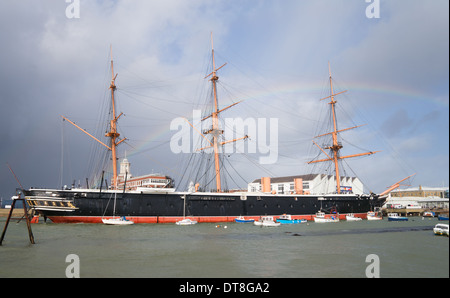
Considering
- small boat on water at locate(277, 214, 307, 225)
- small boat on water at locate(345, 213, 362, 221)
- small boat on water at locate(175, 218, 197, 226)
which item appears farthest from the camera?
small boat on water at locate(345, 213, 362, 221)

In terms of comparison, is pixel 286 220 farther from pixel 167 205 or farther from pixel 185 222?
pixel 167 205

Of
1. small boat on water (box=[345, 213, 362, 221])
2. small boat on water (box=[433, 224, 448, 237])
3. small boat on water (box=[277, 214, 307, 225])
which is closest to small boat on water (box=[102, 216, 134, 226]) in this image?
small boat on water (box=[277, 214, 307, 225])

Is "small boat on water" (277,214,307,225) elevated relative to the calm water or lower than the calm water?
lower

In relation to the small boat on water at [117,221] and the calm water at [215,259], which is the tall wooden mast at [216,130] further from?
the calm water at [215,259]

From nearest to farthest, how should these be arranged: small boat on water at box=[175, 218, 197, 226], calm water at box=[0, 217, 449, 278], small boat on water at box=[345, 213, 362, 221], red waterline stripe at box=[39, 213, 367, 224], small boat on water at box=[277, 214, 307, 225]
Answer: calm water at box=[0, 217, 449, 278] < red waterline stripe at box=[39, 213, 367, 224] < small boat on water at box=[175, 218, 197, 226] < small boat on water at box=[277, 214, 307, 225] < small boat on water at box=[345, 213, 362, 221]

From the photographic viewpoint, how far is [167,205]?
53.5m

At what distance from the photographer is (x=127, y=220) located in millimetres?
49562

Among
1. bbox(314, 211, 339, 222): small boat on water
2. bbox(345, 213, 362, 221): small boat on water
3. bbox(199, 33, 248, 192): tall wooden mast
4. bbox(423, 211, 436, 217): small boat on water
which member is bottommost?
bbox(423, 211, 436, 217): small boat on water

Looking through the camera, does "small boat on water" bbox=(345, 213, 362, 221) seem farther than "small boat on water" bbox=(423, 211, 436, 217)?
No

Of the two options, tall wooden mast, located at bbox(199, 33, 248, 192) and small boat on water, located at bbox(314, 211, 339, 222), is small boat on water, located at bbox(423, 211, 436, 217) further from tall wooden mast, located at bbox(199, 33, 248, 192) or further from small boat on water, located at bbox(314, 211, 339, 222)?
tall wooden mast, located at bbox(199, 33, 248, 192)

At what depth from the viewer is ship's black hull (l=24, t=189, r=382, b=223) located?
47781 mm

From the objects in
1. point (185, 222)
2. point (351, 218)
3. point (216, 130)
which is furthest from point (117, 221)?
point (351, 218)
